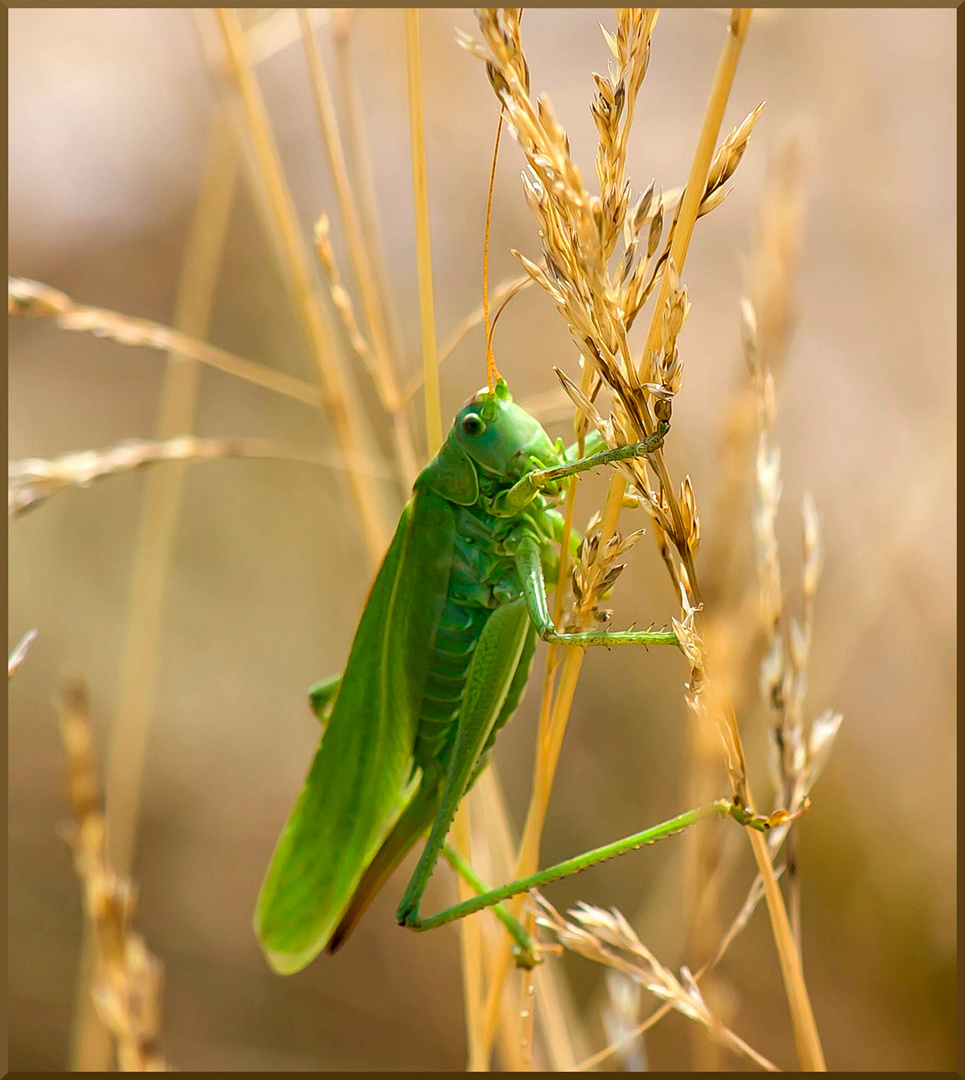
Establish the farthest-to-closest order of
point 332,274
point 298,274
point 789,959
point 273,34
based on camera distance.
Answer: point 273,34 < point 298,274 < point 332,274 < point 789,959

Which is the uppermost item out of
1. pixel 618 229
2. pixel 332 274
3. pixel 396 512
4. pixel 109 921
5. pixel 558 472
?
pixel 396 512

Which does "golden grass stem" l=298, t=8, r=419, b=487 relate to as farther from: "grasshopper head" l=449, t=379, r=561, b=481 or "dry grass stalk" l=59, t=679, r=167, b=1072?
"dry grass stalk" l=59, t=679, r=167, b=1072

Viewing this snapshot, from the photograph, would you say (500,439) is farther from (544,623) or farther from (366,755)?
(366,755)

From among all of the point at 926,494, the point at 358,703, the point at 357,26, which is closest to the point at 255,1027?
the point at 358,703

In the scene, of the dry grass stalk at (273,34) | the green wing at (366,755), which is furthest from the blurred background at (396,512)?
the dry grass stalk at (273,34)

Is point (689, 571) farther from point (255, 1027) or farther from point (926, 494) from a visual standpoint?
point (255, 1027)

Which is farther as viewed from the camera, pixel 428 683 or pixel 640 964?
pixel 428 683

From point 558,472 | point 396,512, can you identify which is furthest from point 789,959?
point 396,512
